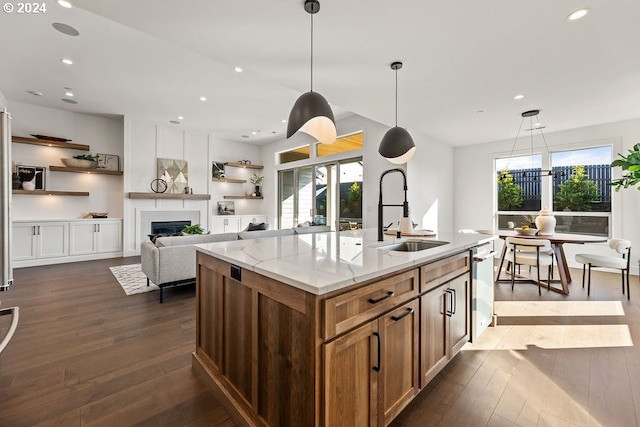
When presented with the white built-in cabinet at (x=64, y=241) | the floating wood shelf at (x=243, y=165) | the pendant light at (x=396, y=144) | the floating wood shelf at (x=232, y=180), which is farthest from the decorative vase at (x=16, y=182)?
the pendant light at (x=396, y=144)

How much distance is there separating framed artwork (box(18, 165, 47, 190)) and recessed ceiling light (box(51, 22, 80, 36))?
3.79m

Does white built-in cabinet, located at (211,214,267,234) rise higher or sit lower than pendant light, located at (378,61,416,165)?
lower

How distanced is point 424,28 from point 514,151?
195 inches

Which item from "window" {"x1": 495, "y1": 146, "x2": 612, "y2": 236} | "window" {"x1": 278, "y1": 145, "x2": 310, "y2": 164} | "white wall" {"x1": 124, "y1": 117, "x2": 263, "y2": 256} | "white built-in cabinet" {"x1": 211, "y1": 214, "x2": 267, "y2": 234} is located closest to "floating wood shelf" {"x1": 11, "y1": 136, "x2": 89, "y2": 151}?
"white wall" {"x1": 124, "y1": 117, "x2": 263, "y2": 256}

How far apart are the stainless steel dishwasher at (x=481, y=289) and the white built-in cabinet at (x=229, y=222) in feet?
22.6

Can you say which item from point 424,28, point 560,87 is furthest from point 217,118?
point 560,87

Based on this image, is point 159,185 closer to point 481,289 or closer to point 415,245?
point 415,245

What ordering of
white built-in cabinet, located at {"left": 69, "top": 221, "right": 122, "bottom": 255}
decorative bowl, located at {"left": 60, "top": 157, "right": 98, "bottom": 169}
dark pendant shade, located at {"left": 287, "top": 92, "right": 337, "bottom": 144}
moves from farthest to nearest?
decorative bowl, located at {"left": 60, "top": 157, "right": 98, "bottom": 169}, white built-in cabinet, located at {"left": 69, "top": 221, "right": 122, "bottom": 255}, dark pendant shade, located at {"left": 287, "top": 92, "right": 337, "bottom": 144}

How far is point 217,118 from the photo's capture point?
629cm

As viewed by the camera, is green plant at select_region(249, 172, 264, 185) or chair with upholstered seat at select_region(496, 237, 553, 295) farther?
green plant at select_region(249, 172, 264, 185)

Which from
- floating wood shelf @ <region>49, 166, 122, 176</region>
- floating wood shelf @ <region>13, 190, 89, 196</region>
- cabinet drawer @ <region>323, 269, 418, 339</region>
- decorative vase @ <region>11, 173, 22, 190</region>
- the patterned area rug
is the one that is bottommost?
the patterned area rug

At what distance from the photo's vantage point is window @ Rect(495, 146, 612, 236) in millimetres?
5219

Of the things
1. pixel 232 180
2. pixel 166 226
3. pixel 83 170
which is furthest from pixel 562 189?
pixel 83 170

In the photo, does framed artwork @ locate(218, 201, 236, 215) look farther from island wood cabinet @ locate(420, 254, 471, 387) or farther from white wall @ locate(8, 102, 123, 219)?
island wood cabinet @ locate(420, 254, 471, 387)
